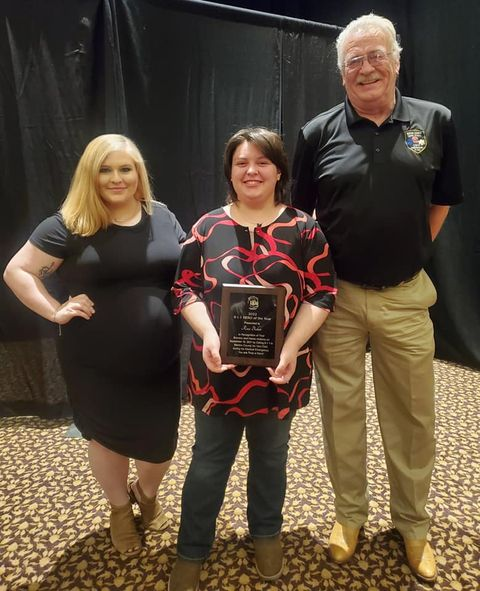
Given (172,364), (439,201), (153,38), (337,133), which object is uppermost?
(153,38)

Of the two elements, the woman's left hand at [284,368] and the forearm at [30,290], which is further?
the forearm at [30,290]

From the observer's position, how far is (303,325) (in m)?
1.21

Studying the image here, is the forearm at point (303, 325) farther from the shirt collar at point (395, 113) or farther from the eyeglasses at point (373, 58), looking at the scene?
the eyeglasses at point (373, 58)

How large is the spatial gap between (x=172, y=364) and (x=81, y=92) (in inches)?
61.3

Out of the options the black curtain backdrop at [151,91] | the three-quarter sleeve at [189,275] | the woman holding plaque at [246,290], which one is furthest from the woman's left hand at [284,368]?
the black curtain backdrop at [151,91]

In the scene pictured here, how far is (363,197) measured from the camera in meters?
1.32

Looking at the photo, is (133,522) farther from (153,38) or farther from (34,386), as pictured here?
(153,38)

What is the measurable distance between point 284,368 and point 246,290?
0.24 m

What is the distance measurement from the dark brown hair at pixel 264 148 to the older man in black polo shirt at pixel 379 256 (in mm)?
184

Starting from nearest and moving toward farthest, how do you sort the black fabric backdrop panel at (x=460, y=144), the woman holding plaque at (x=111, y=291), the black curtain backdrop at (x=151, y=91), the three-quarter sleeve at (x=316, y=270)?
the three-quarter sleeve at (x=316, y=270) < the woman holding plaque at (x=111, y=291) < the black curtain backdrop at (x=151, y=91) < the black fabric backdrop panel at (x=460, y=144)

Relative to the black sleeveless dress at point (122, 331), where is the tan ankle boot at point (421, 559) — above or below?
below

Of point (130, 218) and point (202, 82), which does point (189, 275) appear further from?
point (202, 82)

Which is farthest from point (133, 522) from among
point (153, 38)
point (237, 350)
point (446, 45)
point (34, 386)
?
point (446, 45)

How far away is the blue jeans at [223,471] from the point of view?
1.28 m
